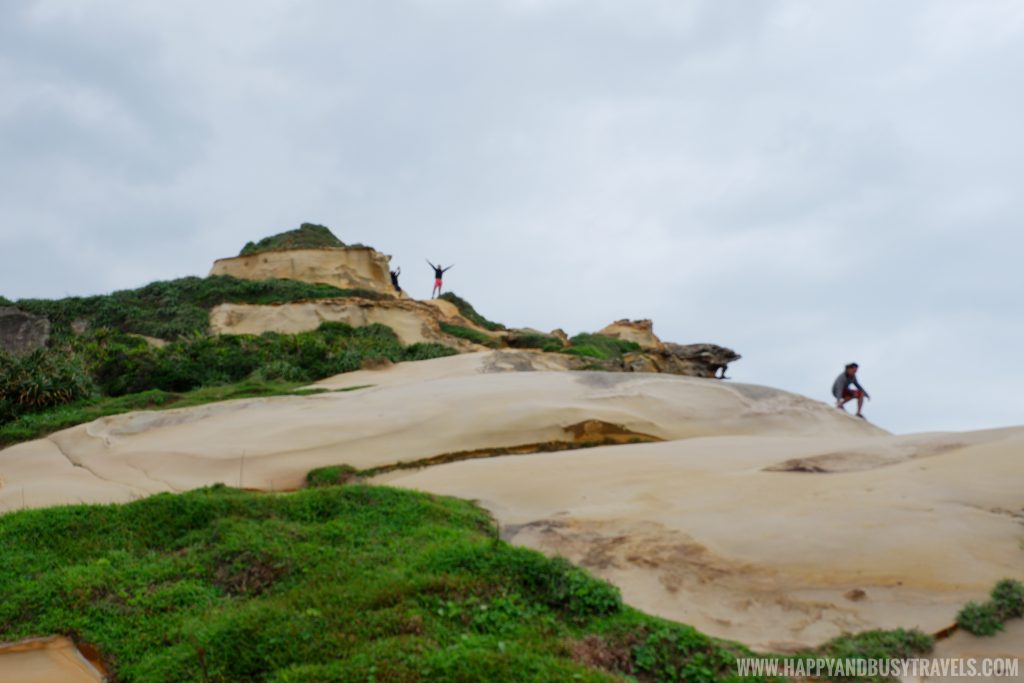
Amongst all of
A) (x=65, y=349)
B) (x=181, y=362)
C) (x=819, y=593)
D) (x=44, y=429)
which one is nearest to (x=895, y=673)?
(x=819, y=593)

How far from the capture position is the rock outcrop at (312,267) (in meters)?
37.3

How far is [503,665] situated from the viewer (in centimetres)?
444

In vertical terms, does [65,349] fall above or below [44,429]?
above

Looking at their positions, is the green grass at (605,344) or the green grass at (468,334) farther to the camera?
the green grass at (605,344)

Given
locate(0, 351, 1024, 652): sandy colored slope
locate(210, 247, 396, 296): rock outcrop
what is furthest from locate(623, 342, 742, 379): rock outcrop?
locate(0, 351, 1024, 652): sandy colored slope

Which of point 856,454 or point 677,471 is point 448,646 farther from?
point 856,454

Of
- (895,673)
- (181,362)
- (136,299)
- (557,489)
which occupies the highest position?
(136,299)

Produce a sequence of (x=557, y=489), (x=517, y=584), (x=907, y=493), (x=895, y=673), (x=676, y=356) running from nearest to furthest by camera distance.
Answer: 1. (x=895, y=673)
2. (x=517, y=584)
3. (x=907, y=493)
4. (x=557, y=489)
5. (x=676, y=356)

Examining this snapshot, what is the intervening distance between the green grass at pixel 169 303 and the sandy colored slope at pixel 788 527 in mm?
22262

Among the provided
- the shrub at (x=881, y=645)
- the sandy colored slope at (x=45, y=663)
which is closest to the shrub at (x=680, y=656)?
the shrub at (x=881, y=645)

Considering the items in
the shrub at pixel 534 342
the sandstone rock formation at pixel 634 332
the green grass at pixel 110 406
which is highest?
the sandstone rock formation at pixel 634 332

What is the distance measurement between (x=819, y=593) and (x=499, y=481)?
3.88 meters

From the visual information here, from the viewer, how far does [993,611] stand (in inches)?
204

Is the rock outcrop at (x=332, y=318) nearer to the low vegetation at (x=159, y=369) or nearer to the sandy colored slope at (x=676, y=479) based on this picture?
the low vegetation at (x=159, y=369)
